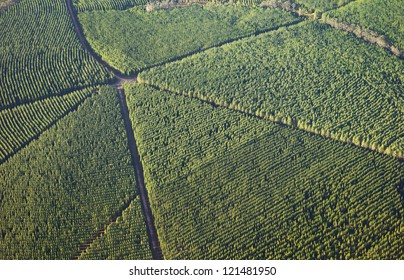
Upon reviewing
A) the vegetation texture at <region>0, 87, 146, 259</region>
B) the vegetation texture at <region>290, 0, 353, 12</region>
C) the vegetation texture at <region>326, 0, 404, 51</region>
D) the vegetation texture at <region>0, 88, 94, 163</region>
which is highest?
the vegetation texture at <region>290, 0, 353, 12</region>

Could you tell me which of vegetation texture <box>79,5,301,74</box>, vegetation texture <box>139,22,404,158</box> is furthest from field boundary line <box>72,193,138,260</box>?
vegetation texture <box>79,5,301,74</box>

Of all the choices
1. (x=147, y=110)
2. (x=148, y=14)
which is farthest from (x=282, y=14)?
(x=147, y=110)

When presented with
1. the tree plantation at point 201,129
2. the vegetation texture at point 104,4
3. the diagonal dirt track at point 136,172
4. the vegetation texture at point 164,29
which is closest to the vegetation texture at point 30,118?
the tree plantation at point 201,129

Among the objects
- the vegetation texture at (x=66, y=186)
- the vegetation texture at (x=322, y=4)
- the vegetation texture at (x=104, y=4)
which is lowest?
the vegetation texture at (x=66, y=186)

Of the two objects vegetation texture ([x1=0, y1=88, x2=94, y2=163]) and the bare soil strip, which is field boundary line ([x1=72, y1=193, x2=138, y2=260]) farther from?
vegetation texture ([x1=0, y1=88, x2=94, y2=163])

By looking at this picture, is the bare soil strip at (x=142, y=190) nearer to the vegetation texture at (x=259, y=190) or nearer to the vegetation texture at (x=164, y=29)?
the vegetation texture at (x=259, y=190)

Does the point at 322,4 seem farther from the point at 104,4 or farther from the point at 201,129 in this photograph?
the point at 104,4

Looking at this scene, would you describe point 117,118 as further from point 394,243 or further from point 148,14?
point 394,243
